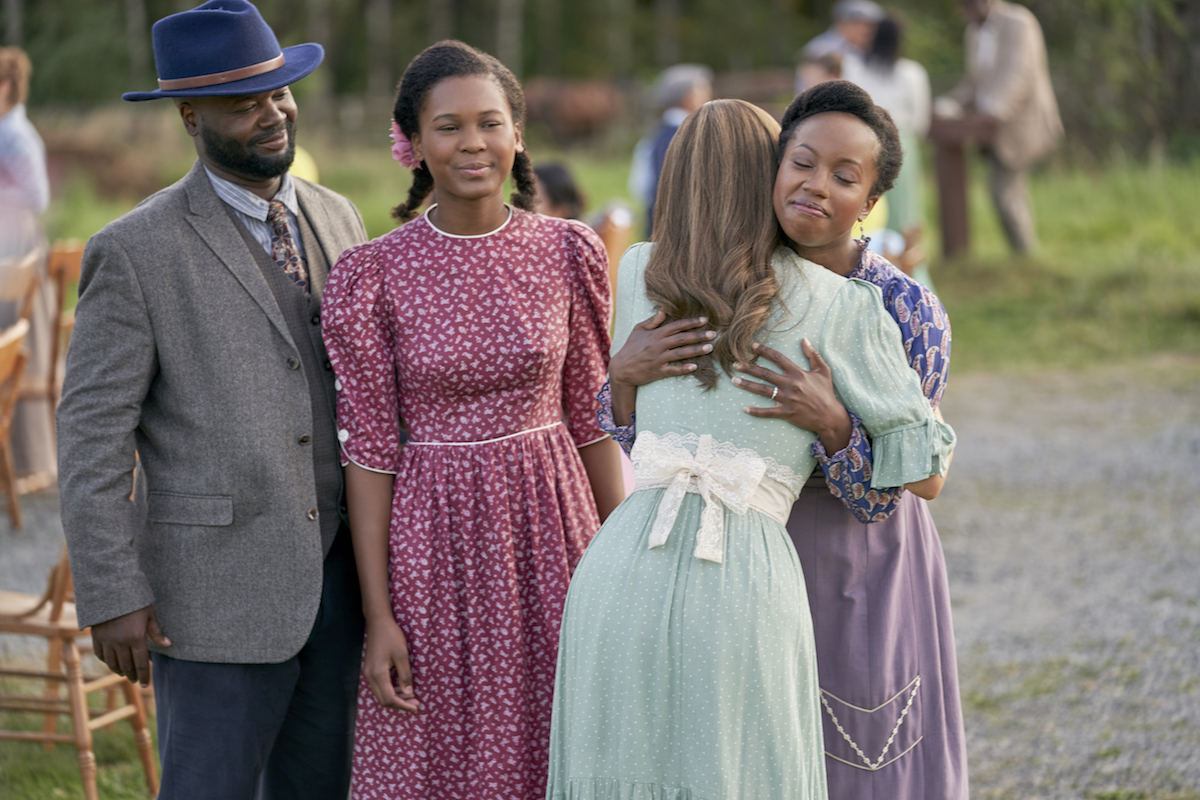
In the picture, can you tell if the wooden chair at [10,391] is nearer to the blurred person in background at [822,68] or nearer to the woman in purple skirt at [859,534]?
the woman in purple skirt at [859,534]

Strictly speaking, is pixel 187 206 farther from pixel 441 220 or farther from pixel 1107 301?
pixel 1107 301

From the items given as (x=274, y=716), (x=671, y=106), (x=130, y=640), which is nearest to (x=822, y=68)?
(x=671, y=106)

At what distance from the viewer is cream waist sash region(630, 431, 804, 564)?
6.72ft

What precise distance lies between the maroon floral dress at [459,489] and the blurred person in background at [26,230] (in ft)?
A: 14.8

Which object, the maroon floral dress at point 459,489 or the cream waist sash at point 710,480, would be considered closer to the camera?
the cream waist sash at point 710,480

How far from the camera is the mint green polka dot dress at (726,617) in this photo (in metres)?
2.00

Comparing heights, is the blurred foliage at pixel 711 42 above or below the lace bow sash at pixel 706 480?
above

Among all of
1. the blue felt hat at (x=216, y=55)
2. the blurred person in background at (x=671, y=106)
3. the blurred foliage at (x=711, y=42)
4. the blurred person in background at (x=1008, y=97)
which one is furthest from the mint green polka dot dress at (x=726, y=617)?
the blurred foliage at (x=711, y=42)

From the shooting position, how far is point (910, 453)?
202cm

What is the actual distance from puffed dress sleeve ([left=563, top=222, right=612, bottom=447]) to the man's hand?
0.89 meters

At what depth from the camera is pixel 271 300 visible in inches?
90.9

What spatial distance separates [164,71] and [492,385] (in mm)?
890

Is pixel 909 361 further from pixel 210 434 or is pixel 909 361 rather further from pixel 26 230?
pixel 26 230

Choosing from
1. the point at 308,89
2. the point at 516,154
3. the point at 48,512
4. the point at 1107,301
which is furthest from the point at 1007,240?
the point at 308,89
